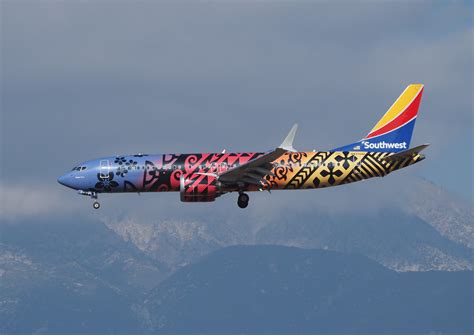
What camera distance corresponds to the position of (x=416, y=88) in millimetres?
128000

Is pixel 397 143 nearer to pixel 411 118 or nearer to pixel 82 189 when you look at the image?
pixel 411 118

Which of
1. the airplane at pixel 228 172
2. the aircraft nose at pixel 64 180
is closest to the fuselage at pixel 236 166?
the airplane at pixel 228 172

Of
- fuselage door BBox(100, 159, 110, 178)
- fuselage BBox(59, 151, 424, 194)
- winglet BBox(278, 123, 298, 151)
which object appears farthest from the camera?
fuselage door BBox(100, 159, 110, 178)

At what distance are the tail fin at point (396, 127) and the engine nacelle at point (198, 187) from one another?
14462mm

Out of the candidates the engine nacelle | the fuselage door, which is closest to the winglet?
the engine nacelle

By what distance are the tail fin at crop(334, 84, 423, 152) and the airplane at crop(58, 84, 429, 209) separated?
759mm

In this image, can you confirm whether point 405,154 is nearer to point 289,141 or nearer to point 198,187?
point 289,141

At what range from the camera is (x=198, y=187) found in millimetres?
117375

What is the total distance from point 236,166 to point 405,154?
56.1ft

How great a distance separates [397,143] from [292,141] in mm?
15792

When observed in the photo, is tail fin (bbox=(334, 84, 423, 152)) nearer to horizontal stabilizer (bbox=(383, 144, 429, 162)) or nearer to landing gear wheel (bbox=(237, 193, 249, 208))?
horizontal stabilizer (bbox=(383, 144, 429, 162))

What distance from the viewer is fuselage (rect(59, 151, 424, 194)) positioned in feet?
392

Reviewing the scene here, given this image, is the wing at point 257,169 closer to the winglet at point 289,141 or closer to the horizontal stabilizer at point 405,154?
the winglet at point 289,141

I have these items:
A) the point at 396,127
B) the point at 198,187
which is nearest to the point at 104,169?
the point at 198,187
